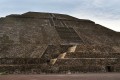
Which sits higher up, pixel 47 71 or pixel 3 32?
pixel 3 32

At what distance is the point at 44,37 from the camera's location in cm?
3619

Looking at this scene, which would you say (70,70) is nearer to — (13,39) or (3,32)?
(13,39)

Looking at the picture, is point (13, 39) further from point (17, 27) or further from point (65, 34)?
point (65, 34)

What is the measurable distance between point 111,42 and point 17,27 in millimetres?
12397

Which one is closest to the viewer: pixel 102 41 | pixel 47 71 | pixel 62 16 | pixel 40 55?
pixel 47 71

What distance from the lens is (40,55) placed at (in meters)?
30.5

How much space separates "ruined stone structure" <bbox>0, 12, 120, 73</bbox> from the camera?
87.8 ft

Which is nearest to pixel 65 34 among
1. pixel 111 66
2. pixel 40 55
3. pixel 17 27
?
pixel 17 27

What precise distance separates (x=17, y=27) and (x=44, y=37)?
14.7 ft

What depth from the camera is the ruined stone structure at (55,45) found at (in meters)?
26.8

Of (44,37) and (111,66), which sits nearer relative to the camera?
(111,66)

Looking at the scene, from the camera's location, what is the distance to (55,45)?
3281 cm

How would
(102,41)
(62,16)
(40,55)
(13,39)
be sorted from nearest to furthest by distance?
(40,55) → (13,39) → (102,41) → (62,16)

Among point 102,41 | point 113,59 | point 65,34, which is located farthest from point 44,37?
point 113,59
